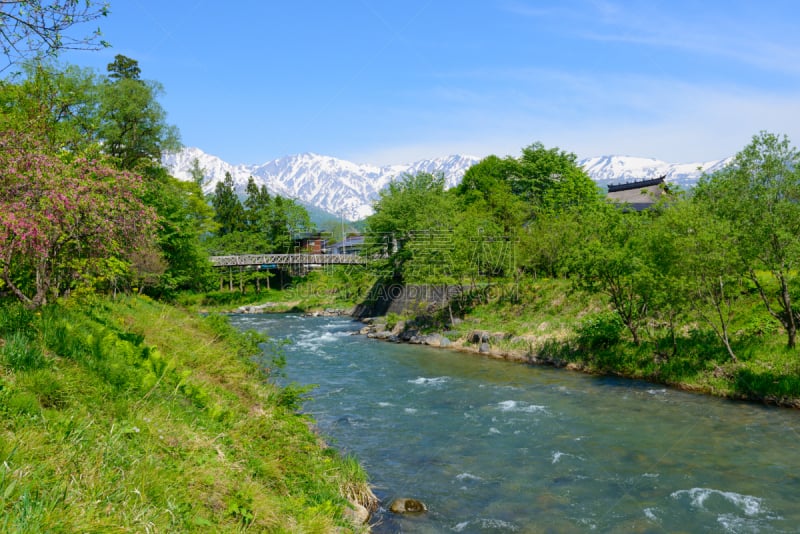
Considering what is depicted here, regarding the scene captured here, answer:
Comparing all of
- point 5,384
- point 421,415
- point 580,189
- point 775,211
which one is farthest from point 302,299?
point 5,384

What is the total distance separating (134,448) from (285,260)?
242 ft

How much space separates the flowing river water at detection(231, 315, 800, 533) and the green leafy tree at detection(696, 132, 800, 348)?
5590 millimetres

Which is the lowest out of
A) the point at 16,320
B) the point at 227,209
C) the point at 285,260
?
the point at 285,260

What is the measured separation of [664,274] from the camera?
2342 cm

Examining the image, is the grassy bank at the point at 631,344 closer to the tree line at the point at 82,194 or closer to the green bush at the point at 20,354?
the tree line at the point at 82,194

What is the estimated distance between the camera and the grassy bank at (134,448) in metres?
5.27

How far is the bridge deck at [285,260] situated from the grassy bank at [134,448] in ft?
179

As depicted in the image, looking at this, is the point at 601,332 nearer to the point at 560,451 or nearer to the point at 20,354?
the point at 560,451

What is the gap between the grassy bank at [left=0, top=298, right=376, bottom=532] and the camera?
5.27 metres

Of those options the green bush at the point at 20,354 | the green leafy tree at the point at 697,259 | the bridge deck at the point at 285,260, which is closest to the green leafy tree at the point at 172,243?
the bridge deck at the point at 285,260

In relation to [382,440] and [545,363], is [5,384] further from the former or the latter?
[545,363]

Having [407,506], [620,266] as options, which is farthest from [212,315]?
[620,266]

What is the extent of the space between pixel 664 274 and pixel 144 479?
22.9 m

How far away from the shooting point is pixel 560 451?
15328 millimetres
